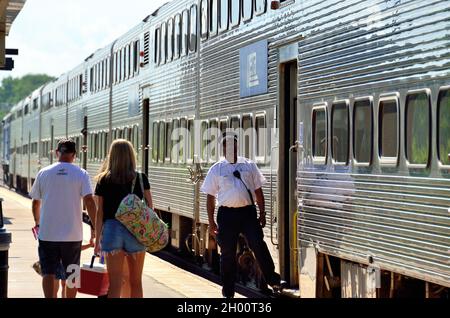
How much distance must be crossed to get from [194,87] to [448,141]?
8.93 meters

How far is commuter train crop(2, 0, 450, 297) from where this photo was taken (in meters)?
8.22

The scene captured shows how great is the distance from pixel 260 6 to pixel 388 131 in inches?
159

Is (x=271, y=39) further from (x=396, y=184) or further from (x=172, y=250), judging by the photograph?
(x=172, y=250)

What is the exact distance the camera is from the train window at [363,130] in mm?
9312

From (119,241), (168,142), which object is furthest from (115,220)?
(168,142)

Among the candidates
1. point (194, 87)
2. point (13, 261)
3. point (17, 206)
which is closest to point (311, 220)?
point (194, 87)

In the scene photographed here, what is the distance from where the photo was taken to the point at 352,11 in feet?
32.2

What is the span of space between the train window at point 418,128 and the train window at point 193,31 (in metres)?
8.08

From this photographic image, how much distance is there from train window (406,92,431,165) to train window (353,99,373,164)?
83cm

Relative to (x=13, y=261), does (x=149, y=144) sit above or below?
above

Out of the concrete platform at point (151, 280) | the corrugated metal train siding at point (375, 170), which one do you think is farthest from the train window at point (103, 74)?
the corrugated metal train siding at point (375, 170)

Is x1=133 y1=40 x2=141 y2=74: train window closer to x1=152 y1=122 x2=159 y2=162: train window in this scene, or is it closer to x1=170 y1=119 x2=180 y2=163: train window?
x1=152 y1=122 x2=159 y2=162: train window

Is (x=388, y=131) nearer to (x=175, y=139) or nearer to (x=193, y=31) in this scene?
(x=193, y=31)

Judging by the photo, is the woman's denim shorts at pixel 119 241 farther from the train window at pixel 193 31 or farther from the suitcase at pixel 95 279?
the train window at pixel 193 31
